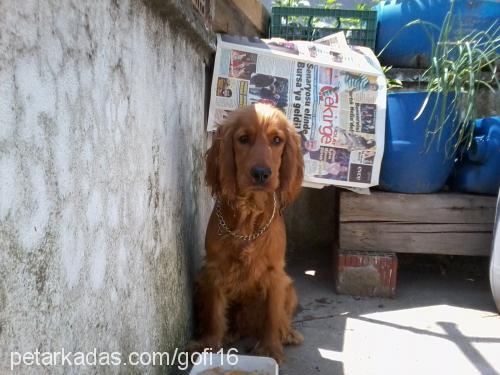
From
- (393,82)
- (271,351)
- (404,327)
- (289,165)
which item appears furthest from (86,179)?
(393,82)

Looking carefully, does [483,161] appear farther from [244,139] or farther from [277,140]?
[244,139]

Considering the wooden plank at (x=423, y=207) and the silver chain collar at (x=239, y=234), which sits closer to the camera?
the silver chain collar at (x=239, y=234)

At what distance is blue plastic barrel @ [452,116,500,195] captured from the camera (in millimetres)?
2992

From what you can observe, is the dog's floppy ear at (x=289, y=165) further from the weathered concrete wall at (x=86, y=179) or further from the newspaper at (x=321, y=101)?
the newspaper at (x=321, y=101)

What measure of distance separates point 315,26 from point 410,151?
4.61 ft

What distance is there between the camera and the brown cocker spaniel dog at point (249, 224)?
2.11m

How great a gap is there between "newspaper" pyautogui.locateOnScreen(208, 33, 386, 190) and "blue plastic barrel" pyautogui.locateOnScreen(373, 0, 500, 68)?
81 cm

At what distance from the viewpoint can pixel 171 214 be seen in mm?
1931

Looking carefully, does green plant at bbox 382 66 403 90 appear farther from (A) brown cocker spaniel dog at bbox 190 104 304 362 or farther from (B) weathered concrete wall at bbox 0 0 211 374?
(B) weathered concrete wall at bbox 0 0 211 374

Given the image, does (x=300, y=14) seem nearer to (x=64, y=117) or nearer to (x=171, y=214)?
(x=171, y=214)

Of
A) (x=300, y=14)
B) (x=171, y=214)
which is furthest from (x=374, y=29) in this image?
(x=171, y=214)

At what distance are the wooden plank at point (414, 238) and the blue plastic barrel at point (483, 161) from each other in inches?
11.1

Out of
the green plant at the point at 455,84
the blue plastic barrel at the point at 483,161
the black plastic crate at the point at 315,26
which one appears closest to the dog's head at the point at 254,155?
the green plant at the point at 455,84

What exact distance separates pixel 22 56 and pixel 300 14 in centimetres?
322
